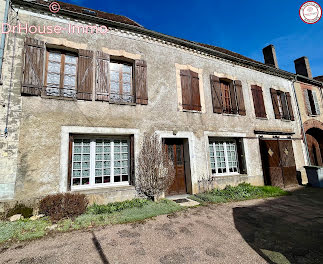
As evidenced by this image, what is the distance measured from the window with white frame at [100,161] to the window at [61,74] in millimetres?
1558

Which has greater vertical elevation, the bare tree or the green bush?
the bare tree

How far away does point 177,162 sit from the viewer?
6398 millimetres

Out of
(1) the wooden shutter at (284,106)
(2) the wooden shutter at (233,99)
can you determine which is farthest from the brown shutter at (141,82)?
(1) the wooden shutter at (284,106)

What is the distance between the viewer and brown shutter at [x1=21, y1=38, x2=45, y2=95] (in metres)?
4.69

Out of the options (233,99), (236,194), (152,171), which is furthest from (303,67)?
(152,171)

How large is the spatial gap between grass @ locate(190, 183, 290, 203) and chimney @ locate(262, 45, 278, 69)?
847 centimetres

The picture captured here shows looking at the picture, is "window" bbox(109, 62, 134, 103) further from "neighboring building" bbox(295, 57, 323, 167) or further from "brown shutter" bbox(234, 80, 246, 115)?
"neighboring building" bbox(295, 57, 323, 167)

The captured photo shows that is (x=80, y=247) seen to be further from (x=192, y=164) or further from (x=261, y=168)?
(x=261, y=168)

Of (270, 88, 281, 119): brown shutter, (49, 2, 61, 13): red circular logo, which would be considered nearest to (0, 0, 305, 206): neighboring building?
(49, 2, 61, 13): red circular logo

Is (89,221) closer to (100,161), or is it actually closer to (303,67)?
(100,161)

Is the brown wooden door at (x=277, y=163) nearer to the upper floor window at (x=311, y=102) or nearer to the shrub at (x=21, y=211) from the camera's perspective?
the upper floor window at (x=311, y=102)

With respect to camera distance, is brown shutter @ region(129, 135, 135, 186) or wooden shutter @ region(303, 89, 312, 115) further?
wooden shutter @ region(303, 89, 312, 115)

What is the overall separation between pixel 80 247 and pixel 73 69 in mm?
5036

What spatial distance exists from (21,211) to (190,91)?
21.6 ft
